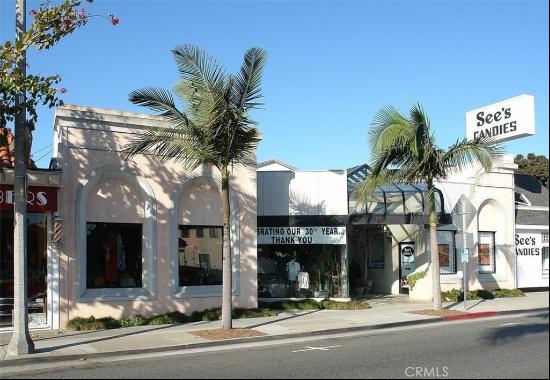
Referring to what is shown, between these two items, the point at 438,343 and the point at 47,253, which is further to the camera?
the point at 47,253

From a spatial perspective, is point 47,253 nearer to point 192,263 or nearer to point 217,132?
point 192,263

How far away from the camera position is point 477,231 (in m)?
24.8

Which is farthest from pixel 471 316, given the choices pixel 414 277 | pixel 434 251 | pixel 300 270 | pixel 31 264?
pixel 31 264

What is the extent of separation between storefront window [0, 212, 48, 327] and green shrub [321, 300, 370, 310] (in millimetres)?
8874

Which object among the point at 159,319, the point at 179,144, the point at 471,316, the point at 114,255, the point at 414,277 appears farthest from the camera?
the point at 414,277

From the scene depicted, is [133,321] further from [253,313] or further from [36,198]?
[36,198]

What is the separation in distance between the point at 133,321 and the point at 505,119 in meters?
19.3

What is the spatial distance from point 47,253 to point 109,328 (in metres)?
2.52

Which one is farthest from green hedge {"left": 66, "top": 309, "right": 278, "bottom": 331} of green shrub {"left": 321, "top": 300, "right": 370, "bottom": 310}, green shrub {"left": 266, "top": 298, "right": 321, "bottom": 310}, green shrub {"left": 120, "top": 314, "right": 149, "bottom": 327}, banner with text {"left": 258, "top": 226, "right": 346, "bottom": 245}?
banner with text {"left": 258, "top": 226, "right": 346, "bottom": 245}

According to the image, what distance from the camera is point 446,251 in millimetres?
24078

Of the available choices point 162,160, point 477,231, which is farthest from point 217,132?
point 477,231

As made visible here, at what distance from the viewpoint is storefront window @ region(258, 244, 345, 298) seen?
813 inches

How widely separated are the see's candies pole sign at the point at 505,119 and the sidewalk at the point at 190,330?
8980 millimetres

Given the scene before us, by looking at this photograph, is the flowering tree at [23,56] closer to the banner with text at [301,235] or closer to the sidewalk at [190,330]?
the sidewalk at [190,330]
